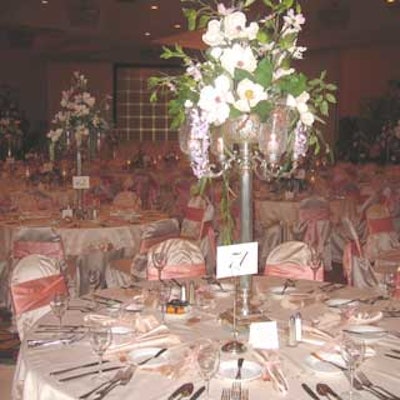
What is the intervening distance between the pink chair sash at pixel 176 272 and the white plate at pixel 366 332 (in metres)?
1.55

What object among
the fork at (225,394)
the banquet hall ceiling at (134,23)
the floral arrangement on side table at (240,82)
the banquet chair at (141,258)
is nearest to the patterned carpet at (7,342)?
the banquet chair at (141,258)

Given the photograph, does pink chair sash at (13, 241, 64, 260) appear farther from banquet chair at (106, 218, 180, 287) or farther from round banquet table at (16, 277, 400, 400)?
round banquet table at (16, 277, 400, 400)

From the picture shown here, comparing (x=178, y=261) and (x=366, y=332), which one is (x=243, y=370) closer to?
(x=366, y=332)

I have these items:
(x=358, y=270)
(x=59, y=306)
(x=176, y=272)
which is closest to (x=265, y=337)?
(x=59, y=306)

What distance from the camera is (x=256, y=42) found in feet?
9.50

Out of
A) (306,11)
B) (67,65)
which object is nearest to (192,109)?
(306,11)

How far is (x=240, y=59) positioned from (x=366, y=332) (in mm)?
1175

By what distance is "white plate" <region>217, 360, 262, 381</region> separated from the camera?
2398 mm

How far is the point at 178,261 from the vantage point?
14.4 feet

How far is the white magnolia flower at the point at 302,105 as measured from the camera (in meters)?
2.91

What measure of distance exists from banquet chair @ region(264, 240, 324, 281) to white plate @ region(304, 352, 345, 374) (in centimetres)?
159

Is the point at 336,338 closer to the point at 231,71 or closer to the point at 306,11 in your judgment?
the point at 231,71

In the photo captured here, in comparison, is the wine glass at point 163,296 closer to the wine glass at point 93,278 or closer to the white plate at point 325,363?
the white plate at point 325,363

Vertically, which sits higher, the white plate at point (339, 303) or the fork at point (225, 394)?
the white plate at point (339, 303)
